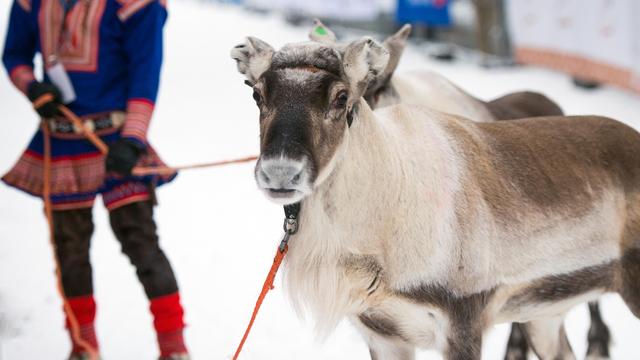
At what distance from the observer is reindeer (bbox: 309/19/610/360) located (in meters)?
4.09

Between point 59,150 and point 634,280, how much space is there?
2.62 metres

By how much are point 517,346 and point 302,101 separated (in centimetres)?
235

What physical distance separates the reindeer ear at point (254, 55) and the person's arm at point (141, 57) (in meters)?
0.95

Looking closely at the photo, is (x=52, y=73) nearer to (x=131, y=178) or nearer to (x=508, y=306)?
(x=131, y=178)

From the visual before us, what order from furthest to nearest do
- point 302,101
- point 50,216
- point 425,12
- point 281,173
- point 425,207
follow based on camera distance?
point 425,12 < point 50,216 < point 425,207 < point 302,101 < point 281,173

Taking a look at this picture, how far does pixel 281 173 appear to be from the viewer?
2.22 meters

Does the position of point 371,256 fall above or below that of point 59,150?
below

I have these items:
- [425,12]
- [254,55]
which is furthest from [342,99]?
[425,12]

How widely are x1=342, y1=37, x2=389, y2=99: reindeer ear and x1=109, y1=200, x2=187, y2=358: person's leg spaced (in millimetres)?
1439

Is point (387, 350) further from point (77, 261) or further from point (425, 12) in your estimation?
point (425, 12)

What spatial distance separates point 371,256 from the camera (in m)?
2.62

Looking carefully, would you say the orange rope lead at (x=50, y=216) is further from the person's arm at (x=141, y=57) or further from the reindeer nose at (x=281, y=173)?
the reindeer nose at (x=281, y=173)

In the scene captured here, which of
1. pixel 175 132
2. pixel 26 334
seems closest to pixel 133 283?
pixel 26 334

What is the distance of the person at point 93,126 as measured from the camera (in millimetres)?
3381
